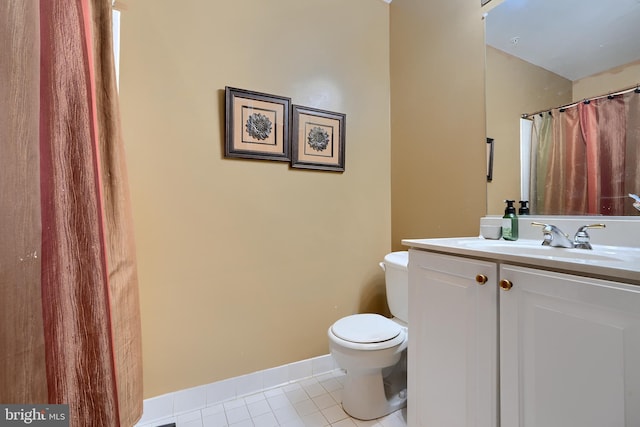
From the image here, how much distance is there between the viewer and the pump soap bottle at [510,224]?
46.0 inches

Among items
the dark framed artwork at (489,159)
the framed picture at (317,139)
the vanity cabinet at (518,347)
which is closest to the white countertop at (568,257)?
the vanity cabinet at (518,347)

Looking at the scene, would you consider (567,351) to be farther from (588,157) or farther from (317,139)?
(317,139)

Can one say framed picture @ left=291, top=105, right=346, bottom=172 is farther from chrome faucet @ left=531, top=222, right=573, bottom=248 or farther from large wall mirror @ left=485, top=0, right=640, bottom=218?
chrome faucet @ left=531, top=222, right=573, bottom=248

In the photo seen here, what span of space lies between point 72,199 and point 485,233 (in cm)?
148

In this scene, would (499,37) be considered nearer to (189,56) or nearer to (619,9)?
(619,9)

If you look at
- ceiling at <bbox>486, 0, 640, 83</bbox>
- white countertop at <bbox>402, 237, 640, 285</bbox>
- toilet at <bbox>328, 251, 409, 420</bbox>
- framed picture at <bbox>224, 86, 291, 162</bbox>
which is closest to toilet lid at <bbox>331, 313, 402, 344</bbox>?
toilet at <bbox>328, 251, 409, 420</bbox>

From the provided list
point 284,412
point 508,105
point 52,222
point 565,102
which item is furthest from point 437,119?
point 284,412

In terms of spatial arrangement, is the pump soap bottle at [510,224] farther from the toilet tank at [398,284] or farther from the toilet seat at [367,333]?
the toilet seat at [367,333]

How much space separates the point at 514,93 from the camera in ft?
4.18

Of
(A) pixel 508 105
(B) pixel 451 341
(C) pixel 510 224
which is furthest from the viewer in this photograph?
(A) pixel 508 105

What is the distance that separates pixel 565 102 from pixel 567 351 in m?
1.02

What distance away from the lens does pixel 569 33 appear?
109cm

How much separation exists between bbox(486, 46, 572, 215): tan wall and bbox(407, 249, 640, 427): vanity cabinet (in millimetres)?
630

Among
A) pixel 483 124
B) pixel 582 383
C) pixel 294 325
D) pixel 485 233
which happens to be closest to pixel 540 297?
pixel 582 383
